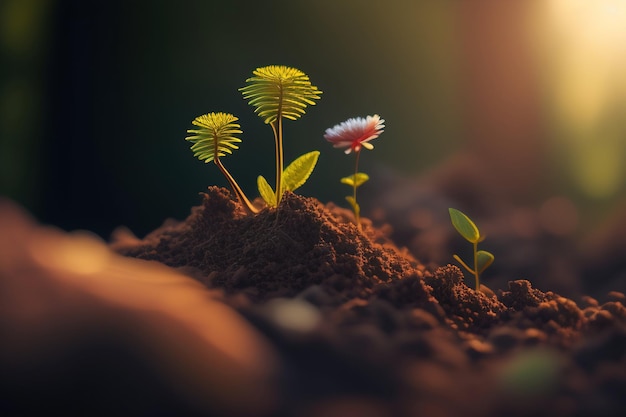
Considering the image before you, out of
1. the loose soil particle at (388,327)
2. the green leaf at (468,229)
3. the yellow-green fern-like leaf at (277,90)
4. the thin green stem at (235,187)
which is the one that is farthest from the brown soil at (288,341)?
the yellow-green fern-like leaf at (277,90)

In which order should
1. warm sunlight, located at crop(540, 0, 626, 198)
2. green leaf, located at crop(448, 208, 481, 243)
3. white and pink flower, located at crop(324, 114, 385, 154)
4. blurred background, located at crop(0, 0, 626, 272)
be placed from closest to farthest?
green leaf, located at crop(448, 208, 481, 243), white and pink flower, located at crop(324, 114, 385, 154), warm sunlight, located at crop(540, 0, 626, 198), blurred background, located at crop(0, 0, 626, 272)

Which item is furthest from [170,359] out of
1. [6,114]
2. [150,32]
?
[150,32]

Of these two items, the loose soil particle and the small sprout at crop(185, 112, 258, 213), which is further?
the small sprout at crop(185, 112, 258, 213)

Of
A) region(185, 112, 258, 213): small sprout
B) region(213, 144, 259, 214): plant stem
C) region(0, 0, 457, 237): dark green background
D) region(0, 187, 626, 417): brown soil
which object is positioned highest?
region(0, 0, 457, 237): dark green background

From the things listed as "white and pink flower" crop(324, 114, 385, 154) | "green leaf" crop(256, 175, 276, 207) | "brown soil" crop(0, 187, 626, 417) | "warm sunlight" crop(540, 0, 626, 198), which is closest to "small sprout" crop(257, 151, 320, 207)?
"green leaf" crop(256, 175, 276, 207)

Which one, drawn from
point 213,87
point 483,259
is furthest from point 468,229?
point 213,87

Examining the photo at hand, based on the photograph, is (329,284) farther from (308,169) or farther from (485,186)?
(485,186)

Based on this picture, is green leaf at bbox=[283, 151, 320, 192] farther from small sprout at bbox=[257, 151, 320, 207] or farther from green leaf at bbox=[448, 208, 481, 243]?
green leaf at bbox=[448, 208, 481, 243]
